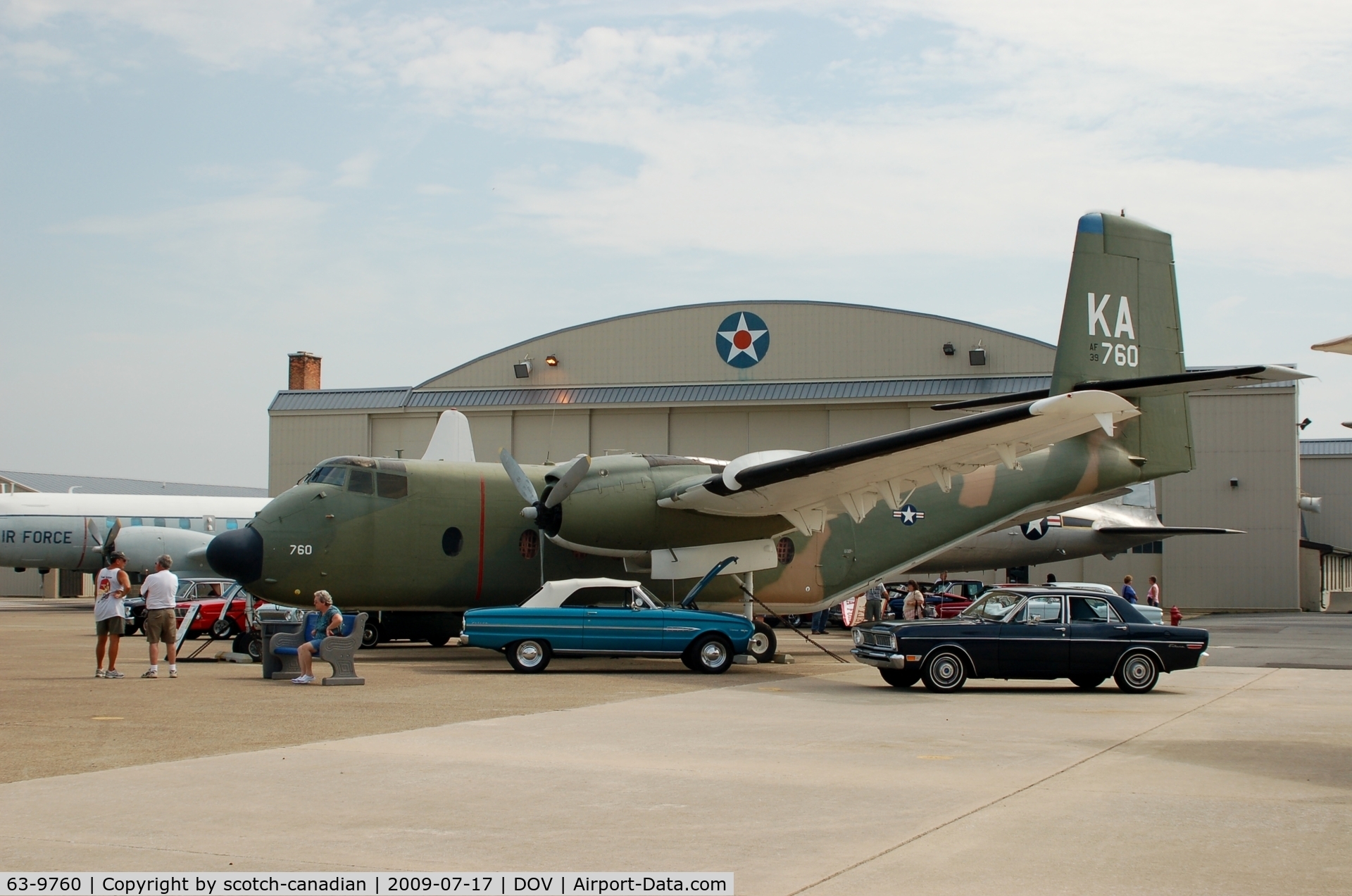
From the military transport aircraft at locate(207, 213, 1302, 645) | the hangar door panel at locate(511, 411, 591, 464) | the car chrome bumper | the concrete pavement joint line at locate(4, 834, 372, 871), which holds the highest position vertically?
the hangar door panel at locate(511, 411, 591, 464)

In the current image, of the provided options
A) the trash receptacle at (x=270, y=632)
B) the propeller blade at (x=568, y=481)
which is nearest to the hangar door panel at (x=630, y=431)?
the propeller blade at (x=568, y=481)

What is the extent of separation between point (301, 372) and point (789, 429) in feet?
74.8

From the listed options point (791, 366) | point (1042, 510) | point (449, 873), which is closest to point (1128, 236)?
point (1042, 510)

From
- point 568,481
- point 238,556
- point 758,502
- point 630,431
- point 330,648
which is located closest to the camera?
point 330,648

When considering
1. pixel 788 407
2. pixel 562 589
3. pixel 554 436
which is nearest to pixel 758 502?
pixel 562 589

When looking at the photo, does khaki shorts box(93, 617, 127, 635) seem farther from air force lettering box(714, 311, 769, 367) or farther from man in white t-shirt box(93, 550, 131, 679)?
air force lettering box(714, 311, 769, 367)

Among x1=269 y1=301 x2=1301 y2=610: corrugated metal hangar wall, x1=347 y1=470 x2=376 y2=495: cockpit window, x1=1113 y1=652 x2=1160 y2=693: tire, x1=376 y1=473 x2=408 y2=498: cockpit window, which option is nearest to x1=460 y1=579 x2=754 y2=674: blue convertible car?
x1=376 y1=473 x2=408 y2=498: cockpit window

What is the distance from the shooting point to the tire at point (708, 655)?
709 inches

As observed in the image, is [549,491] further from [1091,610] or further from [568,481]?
[1091,610]

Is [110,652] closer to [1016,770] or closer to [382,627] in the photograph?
[382,627]

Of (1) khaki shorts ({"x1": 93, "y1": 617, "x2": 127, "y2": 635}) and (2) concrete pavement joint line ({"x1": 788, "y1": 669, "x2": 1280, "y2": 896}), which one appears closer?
(2) concrete pavement joint line ({"x1": 788, "y1": 669, "x2": 1280, "y2": 896})

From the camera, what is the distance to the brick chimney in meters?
53.8

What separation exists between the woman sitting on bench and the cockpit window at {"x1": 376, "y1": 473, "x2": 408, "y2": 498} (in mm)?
4616

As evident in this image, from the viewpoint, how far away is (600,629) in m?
17.4
